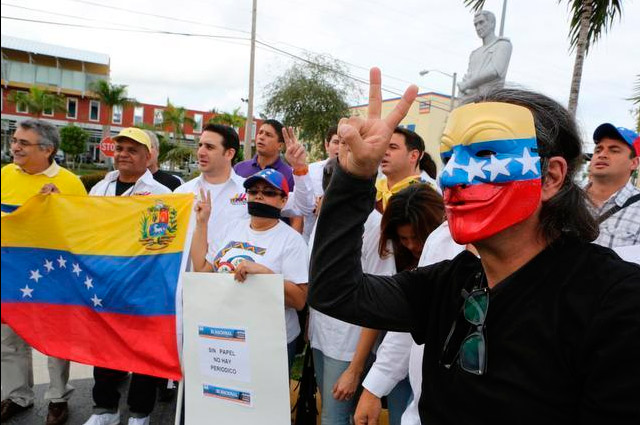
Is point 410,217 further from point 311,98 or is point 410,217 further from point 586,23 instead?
point 311,98

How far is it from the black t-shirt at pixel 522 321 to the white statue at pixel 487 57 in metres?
4.57

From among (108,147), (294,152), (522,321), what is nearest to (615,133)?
(294,152)

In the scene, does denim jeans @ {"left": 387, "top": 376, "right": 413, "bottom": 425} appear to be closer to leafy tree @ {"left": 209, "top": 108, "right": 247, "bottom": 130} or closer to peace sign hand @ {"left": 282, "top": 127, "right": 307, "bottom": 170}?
peace sign hand @ {"left": 282, "top": 127, "right": 307, "bottom": 170}

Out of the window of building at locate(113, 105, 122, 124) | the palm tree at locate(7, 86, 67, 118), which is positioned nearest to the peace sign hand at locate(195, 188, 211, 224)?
the palm tree at locate(7, 86, 67, 118)

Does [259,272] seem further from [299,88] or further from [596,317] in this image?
[299,88]

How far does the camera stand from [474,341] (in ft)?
3.88

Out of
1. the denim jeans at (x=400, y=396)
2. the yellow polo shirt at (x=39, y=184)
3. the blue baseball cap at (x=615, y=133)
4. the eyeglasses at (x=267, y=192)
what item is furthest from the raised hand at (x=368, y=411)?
the blue baseball cap at (x=615, y=133)

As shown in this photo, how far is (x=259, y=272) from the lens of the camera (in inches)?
113

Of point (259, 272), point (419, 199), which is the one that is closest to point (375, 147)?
point (419, 199)

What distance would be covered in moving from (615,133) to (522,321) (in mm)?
3065

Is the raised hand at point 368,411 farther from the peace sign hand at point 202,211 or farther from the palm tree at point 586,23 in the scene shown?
the palm tree at point 586,23

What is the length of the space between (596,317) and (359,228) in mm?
631

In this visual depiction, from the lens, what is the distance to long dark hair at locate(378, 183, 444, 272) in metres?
2.54

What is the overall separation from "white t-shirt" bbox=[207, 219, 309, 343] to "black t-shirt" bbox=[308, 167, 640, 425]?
1594mm
